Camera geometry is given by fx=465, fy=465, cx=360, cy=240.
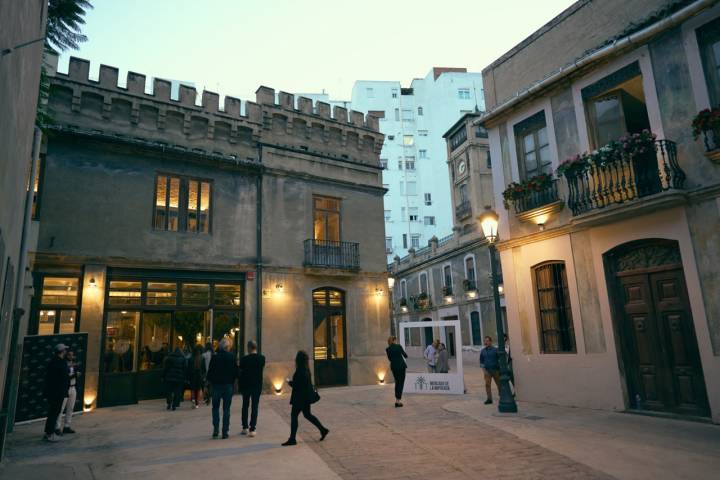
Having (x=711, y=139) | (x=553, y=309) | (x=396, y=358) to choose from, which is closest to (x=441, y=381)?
(x=396, y=358)

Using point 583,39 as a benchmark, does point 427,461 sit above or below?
below

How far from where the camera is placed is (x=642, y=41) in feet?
32.4

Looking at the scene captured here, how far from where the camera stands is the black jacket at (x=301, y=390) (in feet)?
26.8

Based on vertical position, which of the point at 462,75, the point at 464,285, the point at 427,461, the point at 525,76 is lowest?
the point at 427,461

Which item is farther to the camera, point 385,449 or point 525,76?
point 525,76

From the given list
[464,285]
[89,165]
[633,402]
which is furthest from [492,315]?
[89,165]

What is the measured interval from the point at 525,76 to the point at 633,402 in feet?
28.3

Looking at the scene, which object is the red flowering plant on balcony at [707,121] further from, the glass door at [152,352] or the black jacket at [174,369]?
the glass door at [152,352]

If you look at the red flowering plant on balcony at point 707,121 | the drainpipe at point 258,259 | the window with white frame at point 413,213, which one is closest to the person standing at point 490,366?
the red flowering plant on balcony at point 707,121

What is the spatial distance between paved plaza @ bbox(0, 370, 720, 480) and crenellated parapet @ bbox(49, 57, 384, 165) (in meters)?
8.97

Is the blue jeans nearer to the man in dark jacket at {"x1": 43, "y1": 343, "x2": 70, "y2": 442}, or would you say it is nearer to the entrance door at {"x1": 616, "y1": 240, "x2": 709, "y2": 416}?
the man in dark jacket at {"x1": 43, "y1": 343, "x2": 70, "y2": 442}

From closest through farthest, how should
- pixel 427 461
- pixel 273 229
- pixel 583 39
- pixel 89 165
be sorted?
pixel 427 461, pixel 583 39, pixel 89 165, pixel 273 229

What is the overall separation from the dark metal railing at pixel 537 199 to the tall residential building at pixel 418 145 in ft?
126

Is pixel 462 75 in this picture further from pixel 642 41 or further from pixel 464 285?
pixel 642 41
